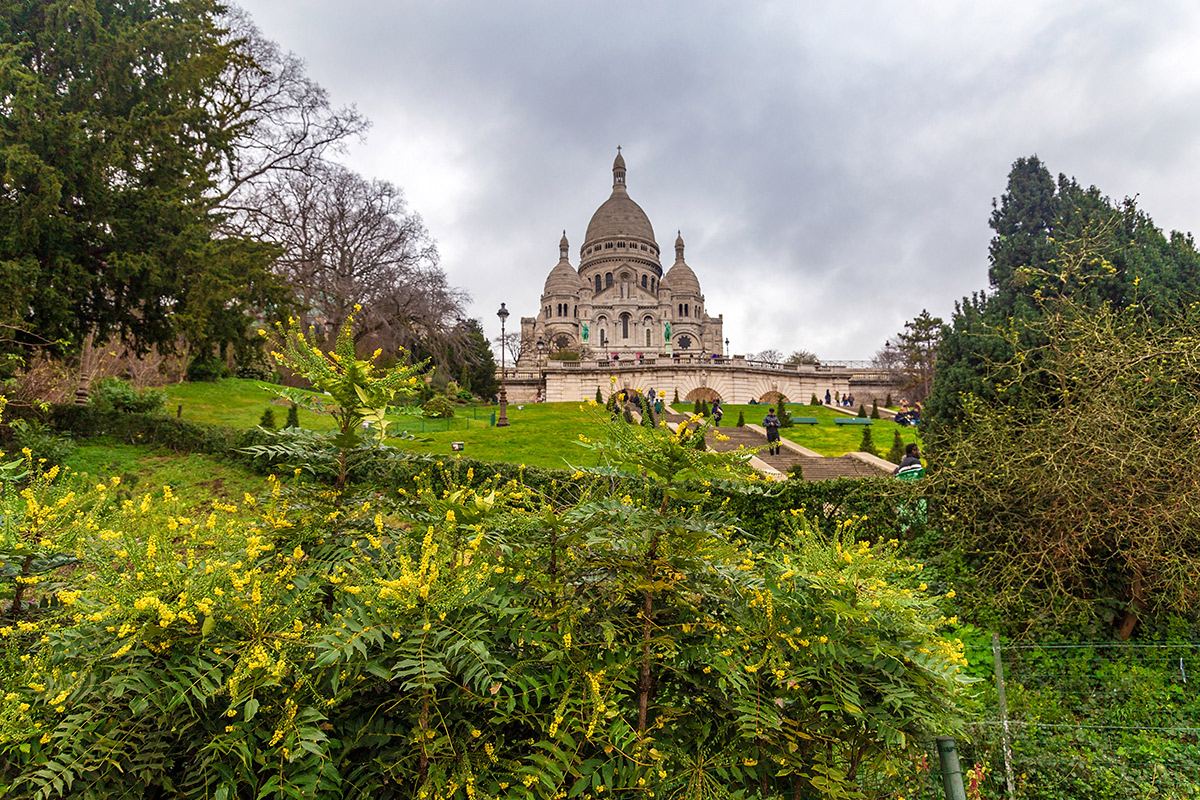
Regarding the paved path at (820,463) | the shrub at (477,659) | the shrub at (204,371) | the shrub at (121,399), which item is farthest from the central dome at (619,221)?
the shrub at (477,659)

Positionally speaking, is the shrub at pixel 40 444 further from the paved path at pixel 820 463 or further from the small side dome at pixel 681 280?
the small side dome at pixel 681 280

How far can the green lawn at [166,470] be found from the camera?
37.8 feet

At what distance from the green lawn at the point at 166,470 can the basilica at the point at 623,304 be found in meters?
55.3

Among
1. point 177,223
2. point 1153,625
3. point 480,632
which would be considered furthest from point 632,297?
point 480,632

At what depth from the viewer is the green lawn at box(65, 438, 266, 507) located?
1152cm

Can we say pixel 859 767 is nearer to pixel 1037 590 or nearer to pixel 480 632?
pixel 480 632

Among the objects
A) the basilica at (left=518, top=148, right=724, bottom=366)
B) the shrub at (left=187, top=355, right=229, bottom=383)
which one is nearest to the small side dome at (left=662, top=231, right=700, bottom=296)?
the basilica at (left=518, top=148, right=724, bottom=366)

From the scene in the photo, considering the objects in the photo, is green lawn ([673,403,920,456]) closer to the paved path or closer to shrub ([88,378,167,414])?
the paved path

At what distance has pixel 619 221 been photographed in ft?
261

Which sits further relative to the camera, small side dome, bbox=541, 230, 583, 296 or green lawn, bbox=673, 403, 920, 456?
small side dome, bbox=541, 230, 583, 296

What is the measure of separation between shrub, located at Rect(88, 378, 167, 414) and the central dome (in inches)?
2697

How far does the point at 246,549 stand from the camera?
2.29 metres

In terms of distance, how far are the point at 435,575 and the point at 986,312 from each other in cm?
1013

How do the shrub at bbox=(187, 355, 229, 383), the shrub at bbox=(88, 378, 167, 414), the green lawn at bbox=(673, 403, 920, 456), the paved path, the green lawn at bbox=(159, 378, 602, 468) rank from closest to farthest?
the shrub at bbox=(88, 378, 167, 414)
the paved path
the green lawn at bbox=(159, 378, 602, 468)
the green lawn at bbox=(673, 403, 920, 456)
the shrub at bbox=(187, 355, 229, 383)
